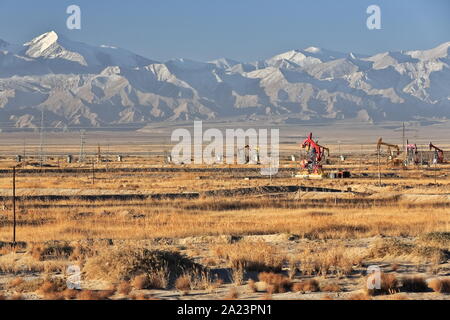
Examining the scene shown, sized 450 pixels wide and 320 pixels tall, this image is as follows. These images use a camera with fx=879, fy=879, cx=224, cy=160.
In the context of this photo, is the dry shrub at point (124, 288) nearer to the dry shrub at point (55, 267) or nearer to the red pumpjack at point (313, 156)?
the dry shrub at point (55, 267)

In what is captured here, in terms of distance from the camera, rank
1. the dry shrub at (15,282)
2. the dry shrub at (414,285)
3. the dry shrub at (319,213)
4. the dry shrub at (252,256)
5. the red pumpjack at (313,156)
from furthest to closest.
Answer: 1. the red pumpjack at (313,156)
2. the dry shrub at (319,213)
3. the dry shrub at (252,256)
4. the dry shrub at (15,282)
5. the dry shrub at (414,285)

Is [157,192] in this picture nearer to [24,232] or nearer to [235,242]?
[24,232]

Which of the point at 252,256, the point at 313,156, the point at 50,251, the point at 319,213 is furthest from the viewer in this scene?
the point at 313,156

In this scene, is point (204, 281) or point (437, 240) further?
point (437, 240)

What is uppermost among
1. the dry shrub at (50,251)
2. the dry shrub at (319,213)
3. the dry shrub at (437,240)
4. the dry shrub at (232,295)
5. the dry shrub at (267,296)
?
the dry shrub at (319,213)

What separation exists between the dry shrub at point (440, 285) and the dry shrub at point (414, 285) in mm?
145

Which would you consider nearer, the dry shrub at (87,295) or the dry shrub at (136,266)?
the dry shrub at (87,295)

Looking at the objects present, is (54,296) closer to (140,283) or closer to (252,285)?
(140,283)

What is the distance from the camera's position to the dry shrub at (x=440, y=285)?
16.7 m

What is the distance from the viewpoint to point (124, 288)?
1706 centimetres

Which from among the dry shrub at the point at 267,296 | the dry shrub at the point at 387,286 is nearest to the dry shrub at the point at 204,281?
the dry shrub at the point at 267,296

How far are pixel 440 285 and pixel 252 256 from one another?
4961 mm

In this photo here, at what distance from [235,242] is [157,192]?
25540 millimetres

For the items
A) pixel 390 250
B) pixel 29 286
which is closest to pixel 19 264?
pixel 29 286
